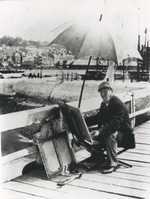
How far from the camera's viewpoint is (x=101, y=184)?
276 cm

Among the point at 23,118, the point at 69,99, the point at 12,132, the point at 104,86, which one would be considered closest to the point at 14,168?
the point at 12,132

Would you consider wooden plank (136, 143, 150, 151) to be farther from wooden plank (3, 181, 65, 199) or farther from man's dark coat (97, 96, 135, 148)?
wooden plank (3, 181, 65, 199)

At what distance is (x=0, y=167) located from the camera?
9.82 ft

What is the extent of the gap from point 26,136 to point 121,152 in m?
0.66

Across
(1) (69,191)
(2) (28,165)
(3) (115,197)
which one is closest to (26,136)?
(2) (28,165)

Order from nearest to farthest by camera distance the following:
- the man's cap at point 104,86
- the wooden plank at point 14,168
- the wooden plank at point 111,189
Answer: the wooden plank at point 111,189
the man's cap at point 104,86
the wooden plank at point 14,168

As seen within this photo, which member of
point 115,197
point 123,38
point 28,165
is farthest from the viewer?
point 28,165

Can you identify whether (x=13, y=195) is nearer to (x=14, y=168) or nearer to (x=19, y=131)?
(x=14, y=168)

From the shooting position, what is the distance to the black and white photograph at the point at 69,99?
2787mm

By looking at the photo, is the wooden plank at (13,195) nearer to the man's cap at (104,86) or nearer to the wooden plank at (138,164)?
the wooden plank at (138,164)

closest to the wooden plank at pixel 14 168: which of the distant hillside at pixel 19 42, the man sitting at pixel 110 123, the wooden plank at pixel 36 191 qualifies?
the wooden plank at pixel 36 191

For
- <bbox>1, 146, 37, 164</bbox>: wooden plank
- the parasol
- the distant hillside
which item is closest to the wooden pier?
<bbox>1, 146, 37, 164</bbox>: wooden plank

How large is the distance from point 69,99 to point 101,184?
60cm

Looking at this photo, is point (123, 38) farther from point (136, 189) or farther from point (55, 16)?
point (136, 189)
